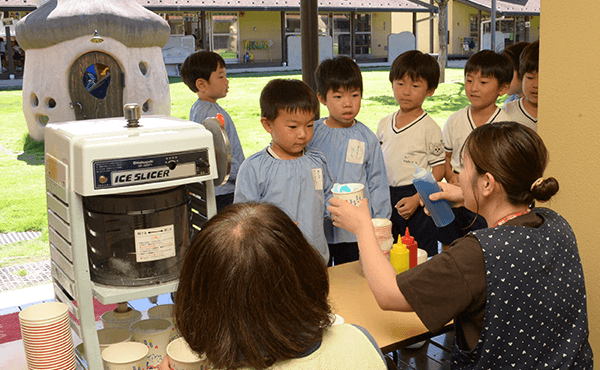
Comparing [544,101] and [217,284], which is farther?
[544,101]

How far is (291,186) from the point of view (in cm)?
263

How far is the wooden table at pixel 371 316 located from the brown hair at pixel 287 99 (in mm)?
786

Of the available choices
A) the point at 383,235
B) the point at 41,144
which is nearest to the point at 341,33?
the point at 41,144

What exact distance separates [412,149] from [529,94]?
36.3 inches

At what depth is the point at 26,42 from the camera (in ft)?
32.1

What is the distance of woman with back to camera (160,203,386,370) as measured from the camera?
109cm

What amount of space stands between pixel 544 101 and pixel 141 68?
29.7 ft

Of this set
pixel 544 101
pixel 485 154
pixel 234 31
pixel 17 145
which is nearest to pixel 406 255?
pixel 485 154

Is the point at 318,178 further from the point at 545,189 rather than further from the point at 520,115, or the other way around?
the point at 520,115

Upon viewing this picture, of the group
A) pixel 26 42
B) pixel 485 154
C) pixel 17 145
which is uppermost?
pixel 26 42

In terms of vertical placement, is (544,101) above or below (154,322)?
above

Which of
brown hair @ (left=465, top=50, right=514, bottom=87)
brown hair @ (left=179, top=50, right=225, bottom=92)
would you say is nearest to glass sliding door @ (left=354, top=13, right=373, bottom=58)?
brown hair @ (left=179, top=50, right=225, bottom=92)

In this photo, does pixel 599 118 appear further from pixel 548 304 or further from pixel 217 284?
pixel 217 284

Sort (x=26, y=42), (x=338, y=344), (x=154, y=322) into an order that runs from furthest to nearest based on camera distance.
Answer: (x=26, y=42), (x=154, y=322), (x=338, y=344)
